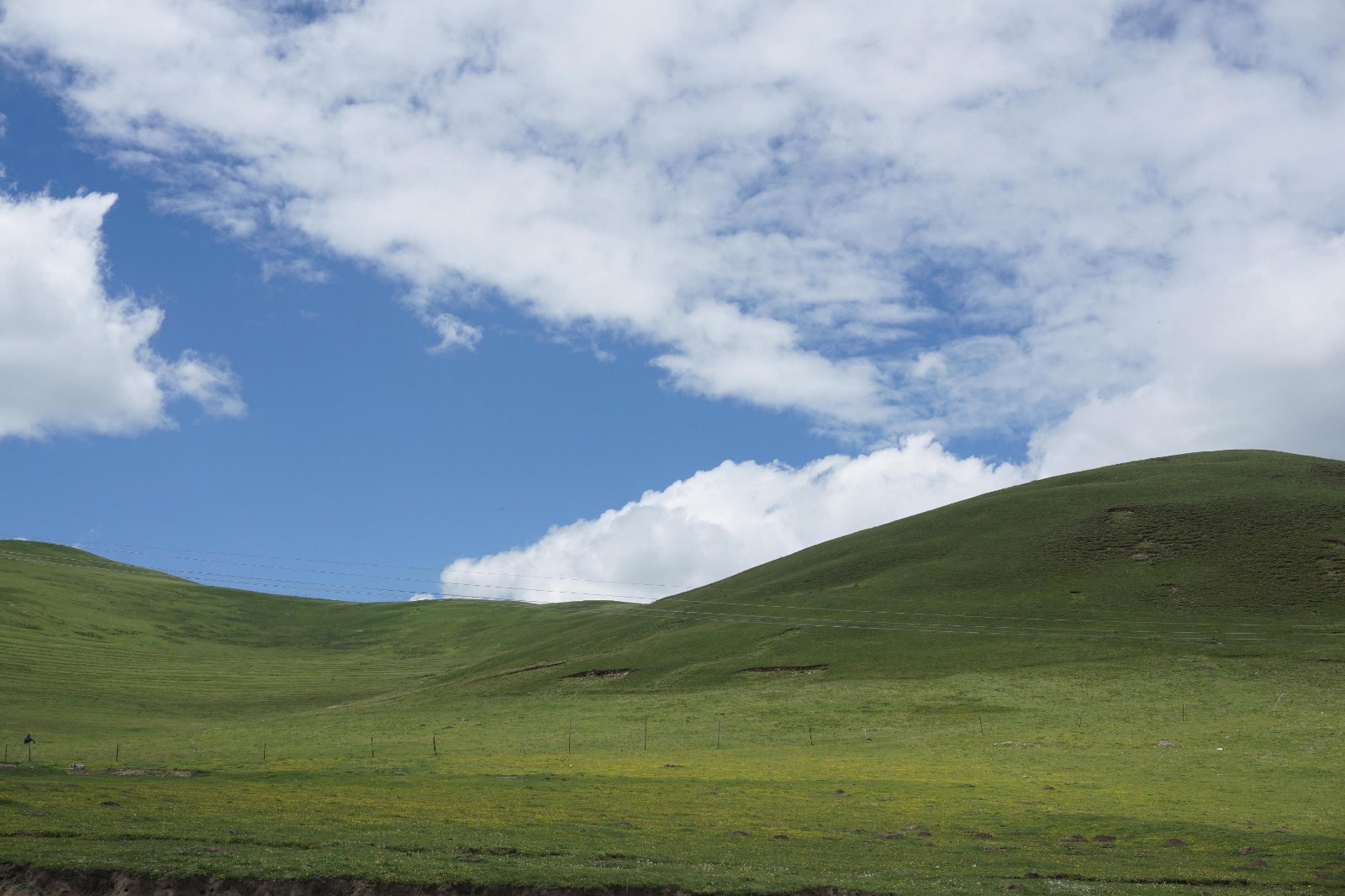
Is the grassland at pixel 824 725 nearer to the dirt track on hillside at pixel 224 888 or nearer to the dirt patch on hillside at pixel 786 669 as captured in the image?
the dirt track on hillside at pixel 224 888

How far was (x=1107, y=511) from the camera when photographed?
143875 millimetres

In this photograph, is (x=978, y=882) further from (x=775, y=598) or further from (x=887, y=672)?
(x=775, y=598)

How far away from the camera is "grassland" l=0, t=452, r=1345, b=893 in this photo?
30.7 meters

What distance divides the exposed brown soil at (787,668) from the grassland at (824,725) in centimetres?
118

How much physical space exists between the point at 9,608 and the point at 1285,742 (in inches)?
7526

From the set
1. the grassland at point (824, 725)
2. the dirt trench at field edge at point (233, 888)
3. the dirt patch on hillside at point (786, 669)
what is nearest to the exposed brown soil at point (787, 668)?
the dirt patch on hillside at point (786, 669)

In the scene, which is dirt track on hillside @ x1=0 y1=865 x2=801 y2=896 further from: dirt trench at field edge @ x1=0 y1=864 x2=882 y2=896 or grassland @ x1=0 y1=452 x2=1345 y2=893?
grassland @ x1=0 y1=452 x2=1345 y2=893

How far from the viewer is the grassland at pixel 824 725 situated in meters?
30.7

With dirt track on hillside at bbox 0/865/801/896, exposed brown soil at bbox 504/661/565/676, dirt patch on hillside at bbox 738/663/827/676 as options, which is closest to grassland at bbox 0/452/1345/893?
dirt track on hillside at bbox 0/865/801/896

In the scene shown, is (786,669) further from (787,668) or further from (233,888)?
(233,888)

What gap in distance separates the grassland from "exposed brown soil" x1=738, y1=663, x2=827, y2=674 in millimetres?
1175

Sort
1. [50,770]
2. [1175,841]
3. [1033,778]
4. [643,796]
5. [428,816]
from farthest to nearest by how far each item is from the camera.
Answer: [50,770]
[1033,778]
[643,796]
[428,816]
[1175,841]

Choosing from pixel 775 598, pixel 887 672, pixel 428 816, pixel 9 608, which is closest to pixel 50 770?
pixel 428 816

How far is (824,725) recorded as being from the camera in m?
78.0
